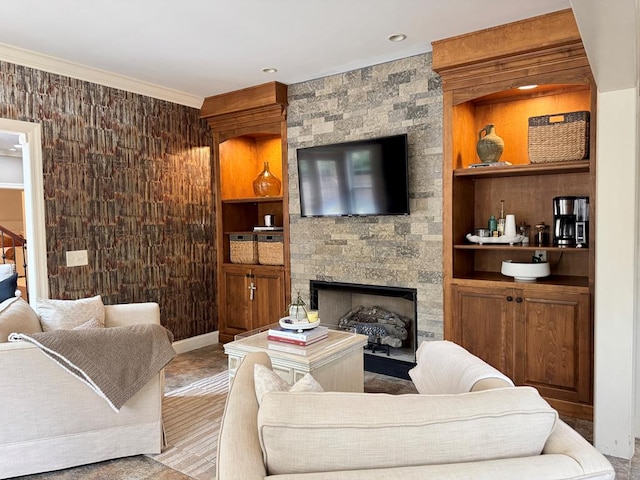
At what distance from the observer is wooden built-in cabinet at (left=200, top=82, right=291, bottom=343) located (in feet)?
14.4

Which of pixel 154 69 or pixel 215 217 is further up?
pixel 154 69

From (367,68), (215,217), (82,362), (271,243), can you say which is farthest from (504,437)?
(215,217)

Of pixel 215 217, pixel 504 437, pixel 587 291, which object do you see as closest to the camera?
pixel 504 437

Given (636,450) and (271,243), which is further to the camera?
(271,243)

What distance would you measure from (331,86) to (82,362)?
296 centimetres

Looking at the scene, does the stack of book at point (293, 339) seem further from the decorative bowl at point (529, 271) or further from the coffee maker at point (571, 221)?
the coffee maker at point (571, 221)

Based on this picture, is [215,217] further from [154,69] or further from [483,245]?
[483,245]

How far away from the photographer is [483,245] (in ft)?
10.9

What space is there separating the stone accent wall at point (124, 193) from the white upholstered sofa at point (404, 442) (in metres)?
3.28

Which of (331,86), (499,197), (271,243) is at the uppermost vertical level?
(331,86)

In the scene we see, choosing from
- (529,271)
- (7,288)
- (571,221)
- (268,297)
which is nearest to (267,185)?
(268,297)

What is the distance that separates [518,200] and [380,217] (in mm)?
1078

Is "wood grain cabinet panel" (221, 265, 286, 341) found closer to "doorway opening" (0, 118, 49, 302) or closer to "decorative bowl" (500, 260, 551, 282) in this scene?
"doorway opening" (0, 118, 49, 302)

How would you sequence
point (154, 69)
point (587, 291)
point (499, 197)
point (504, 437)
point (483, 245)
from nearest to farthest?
1. point (504, 437)
2. point (587, 291)
3. point (483, 245)
4. point (499, 197)
5. point (154, 69)
